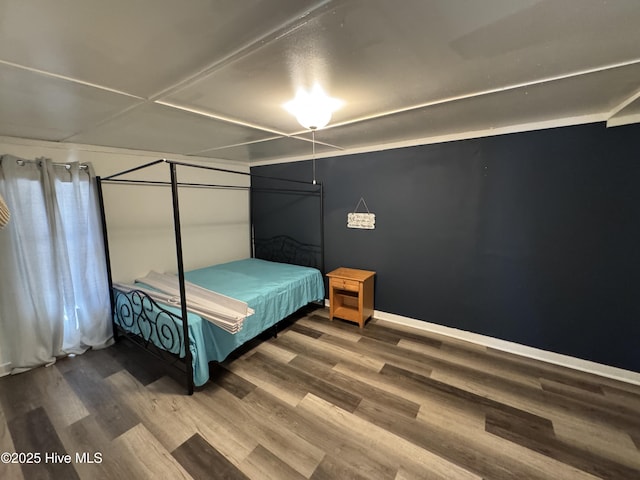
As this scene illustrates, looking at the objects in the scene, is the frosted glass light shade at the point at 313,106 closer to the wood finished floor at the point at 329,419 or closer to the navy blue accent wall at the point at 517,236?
the navy blue accent wall at the point at 517,236

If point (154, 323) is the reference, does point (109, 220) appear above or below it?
above

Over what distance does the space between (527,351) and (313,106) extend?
3.14m

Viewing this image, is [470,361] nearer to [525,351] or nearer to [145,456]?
[525,351]

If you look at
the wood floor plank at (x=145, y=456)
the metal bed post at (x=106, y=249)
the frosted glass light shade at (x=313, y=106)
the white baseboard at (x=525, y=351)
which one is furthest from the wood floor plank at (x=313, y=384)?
the frosted glass light shade at (x=313, y=106)

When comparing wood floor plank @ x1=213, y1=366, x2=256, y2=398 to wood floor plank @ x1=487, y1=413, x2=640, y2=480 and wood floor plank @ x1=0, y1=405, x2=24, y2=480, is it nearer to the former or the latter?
wood floor plank @ x1=0, y1=405, x2=24, y2=480

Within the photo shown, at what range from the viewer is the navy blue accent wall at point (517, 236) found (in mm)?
2234

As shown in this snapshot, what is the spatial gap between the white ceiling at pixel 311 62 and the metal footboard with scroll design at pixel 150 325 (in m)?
1.66

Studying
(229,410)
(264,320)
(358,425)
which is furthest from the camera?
(264,320)

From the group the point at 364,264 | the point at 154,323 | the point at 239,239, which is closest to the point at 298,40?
the point at 154,323

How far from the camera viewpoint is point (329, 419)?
1.93m

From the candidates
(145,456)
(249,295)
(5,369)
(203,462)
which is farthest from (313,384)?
(5,369)

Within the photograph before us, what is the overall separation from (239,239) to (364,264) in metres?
2.32

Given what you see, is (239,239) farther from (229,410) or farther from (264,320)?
(229,410)

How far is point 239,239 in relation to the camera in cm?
460
